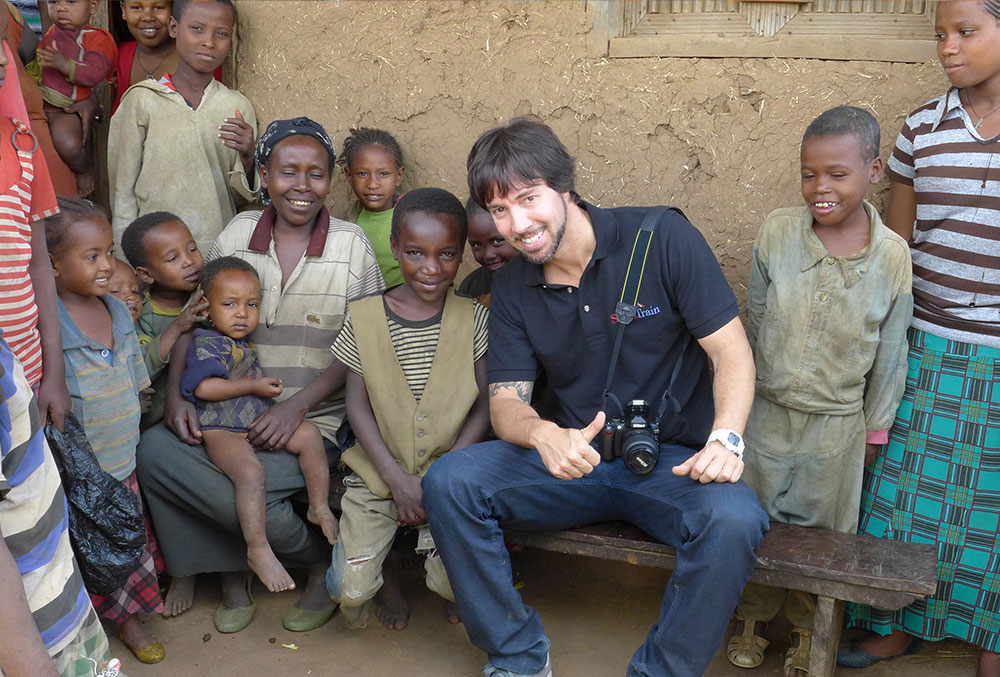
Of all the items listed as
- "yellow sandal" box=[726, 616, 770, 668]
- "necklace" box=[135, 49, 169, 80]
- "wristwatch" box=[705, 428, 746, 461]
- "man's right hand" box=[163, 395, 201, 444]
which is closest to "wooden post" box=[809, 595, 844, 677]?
"yellow sandal" box=[726, 616, 770, 668]

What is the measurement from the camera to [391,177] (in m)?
3.90

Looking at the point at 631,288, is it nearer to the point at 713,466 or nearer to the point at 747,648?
the point at 713,466

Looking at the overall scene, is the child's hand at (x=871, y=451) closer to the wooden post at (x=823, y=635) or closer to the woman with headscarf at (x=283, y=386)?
the wooden post at (x=823, y=635)

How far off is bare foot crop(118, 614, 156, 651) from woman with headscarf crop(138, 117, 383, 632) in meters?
0.23

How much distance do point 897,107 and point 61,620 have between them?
3.02 meters

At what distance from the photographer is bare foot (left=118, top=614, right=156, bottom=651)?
10.4ft

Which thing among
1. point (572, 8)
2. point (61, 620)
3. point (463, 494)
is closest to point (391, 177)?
point (572, 8)

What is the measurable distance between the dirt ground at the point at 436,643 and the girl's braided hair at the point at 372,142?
5.75 feet

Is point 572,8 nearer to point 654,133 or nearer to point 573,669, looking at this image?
point 654,133

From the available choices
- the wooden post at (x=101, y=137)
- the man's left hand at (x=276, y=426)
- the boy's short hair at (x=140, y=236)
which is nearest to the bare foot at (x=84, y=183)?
the wooden post at (x=101, y=137)

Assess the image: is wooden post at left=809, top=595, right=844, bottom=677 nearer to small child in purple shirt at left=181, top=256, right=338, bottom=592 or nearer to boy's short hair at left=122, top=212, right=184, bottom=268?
small child in purple shirt at left=181, top=256, right=338, bottom=592

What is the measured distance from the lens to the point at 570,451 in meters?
2.63

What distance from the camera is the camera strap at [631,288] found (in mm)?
2844

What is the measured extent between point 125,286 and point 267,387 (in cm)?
66
